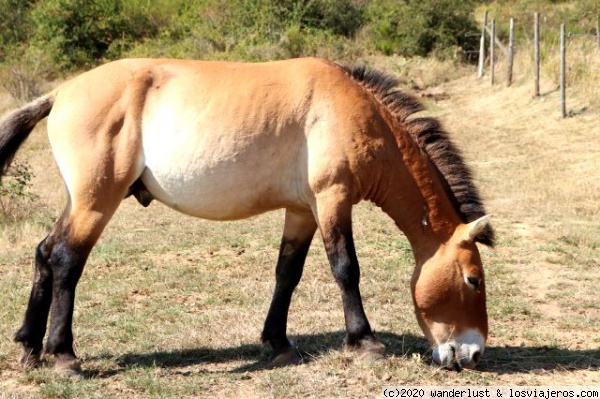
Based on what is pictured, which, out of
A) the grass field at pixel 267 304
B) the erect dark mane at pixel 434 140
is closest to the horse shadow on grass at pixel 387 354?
the grass field at pixel 267 304

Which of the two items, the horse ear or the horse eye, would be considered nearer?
the horse ear

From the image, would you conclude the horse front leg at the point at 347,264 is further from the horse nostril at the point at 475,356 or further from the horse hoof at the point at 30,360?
the horse hoof at the point at 30,360

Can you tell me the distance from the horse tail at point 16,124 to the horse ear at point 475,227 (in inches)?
118

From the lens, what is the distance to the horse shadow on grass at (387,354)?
17.4 feet

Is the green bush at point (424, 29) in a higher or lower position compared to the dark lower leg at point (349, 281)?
higher

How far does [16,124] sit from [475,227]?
3220 millimetres

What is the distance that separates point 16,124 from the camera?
17.9ft

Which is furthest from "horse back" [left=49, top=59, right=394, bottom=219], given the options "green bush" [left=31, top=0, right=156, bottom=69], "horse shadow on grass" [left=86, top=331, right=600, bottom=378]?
"green bush" [left=31, top=0, right=156, bottom=69]

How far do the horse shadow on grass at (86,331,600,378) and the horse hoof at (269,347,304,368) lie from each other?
0.19ft

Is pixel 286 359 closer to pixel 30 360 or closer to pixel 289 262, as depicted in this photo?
pixel 289 262

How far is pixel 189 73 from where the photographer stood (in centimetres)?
538

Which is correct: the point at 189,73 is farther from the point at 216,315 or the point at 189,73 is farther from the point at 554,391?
the point at 554,391

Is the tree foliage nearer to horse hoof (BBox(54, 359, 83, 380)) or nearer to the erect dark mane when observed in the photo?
the erect dark mane

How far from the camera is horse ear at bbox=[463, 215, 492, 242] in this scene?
16.6ft
